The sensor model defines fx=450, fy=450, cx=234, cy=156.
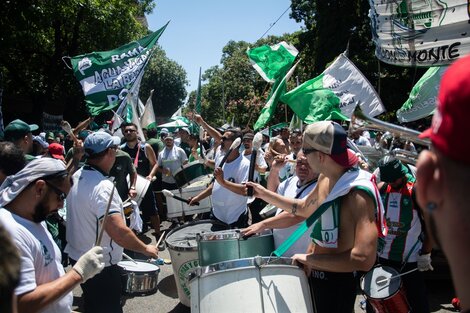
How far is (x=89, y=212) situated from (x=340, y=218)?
1843mm

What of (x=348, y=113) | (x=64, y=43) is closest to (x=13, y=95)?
(x=64, y=43)

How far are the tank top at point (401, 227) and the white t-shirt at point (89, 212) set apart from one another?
2.46 m

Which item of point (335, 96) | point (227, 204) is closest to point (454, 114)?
point (227, 204)

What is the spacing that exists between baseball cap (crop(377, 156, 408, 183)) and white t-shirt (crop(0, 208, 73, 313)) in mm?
3045

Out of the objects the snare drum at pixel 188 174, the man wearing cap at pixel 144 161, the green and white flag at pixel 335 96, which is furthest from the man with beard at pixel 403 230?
the man wearing cap at pixel 144 161

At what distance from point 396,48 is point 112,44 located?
63.7 feet

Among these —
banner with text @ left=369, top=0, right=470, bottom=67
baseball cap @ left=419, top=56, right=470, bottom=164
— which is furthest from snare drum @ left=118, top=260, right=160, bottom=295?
baseball cap @ left=419, top=56, right=470, bottom=164

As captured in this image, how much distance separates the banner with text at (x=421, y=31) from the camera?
16.2 feet

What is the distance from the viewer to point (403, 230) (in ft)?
13.9

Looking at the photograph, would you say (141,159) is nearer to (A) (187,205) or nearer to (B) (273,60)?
(A) (187,205)

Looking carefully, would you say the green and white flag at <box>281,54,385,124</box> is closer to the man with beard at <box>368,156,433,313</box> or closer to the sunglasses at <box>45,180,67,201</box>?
the man with beard at <box>368,156,433,313</box>

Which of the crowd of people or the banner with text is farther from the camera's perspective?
the banner with text

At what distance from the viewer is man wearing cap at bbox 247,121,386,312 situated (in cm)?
255

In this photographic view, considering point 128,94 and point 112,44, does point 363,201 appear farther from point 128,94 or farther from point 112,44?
point 112,44
